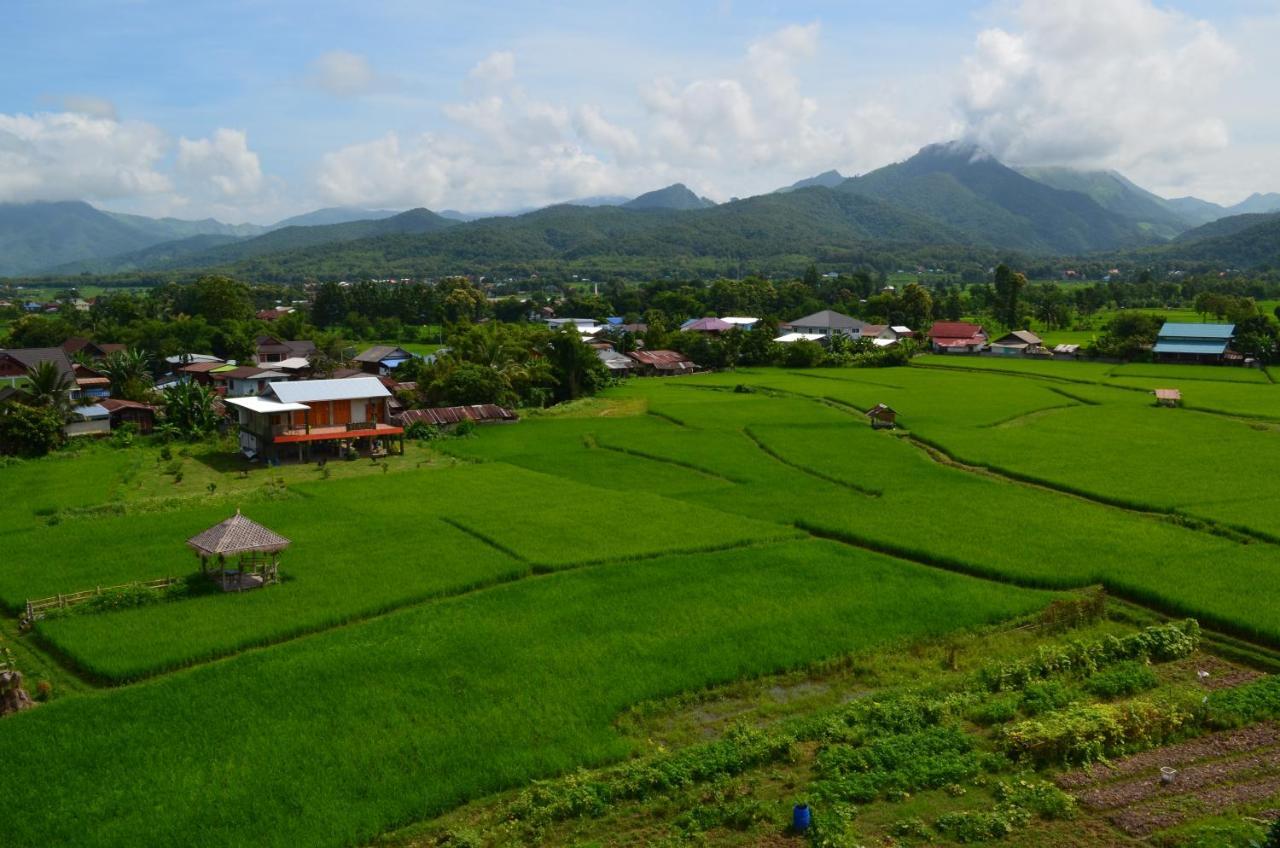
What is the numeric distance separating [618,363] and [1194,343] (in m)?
46.2

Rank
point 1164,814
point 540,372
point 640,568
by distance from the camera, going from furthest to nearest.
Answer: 1. point 540,372
2. point 640,568
3. point 1164,814

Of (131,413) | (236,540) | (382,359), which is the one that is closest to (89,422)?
(131,413)

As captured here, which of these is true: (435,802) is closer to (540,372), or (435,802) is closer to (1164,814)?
(1164,814)

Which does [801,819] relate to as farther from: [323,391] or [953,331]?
[953,331]

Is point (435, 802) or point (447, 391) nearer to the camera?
point (435, 802)

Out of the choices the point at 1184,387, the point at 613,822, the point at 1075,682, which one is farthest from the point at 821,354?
the point at 613,822

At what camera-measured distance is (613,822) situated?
1367cm

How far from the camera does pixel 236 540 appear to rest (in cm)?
2327

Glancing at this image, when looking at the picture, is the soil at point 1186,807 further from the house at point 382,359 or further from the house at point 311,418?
the house at point 382,359

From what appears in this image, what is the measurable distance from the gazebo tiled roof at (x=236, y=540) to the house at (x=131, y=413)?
30.8 metres

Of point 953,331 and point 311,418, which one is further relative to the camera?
point 953,331

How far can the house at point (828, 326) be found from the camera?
93.4 metres

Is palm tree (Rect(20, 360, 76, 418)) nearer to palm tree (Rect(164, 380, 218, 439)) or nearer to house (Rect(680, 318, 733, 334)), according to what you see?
palm tree (Rect(164, 380, 218, 439))

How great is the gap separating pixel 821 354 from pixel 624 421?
3452cm
